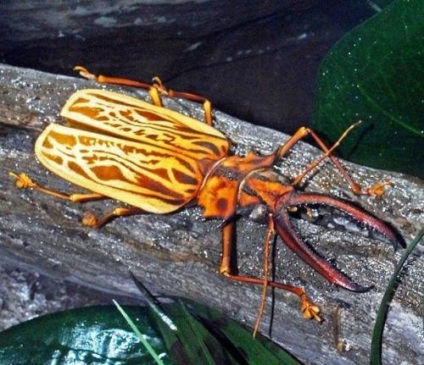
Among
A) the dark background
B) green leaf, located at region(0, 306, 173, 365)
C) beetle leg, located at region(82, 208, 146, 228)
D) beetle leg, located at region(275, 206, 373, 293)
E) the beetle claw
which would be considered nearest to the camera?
beetle leg, located at region(275, 206, 373, 293)

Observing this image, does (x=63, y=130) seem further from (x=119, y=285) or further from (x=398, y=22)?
(x=398, y=22)

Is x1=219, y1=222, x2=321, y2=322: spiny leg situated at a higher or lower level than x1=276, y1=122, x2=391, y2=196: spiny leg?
lower

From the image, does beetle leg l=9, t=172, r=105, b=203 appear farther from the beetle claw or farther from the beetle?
the beetle claw

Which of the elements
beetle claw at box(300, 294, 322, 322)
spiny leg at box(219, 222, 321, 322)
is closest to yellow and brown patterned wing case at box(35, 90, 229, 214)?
spiny leg at box(219, 222, 321, 322)

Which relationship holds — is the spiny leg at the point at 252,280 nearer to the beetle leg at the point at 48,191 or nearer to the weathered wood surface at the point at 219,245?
the weathered wood surface at the point at 219,245

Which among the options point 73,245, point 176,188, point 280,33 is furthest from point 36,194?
point 280,33

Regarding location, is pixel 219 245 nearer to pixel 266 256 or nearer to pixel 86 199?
pixel 266 256

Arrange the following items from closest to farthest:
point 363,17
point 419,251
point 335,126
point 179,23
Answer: point 419,251 → point 335,126 → point 179,23 → point 363,17
